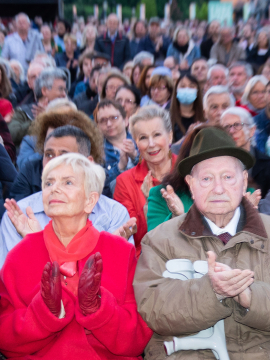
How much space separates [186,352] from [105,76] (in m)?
4.69

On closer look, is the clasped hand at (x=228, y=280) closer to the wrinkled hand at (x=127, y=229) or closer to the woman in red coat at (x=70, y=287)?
the woman in red coat at (x=70, y=287)

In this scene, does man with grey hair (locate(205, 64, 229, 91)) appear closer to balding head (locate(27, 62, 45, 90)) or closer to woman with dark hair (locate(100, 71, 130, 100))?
woman with dark hair (locate(100, 71, 130, 100))

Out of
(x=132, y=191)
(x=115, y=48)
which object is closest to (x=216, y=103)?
(x=132, y=191)

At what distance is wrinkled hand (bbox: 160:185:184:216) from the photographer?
318 cm

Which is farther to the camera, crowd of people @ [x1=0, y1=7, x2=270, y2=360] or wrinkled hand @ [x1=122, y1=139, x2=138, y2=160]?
wrinkled hand @ [x1=122, y1=139, x2=138, y2=160]

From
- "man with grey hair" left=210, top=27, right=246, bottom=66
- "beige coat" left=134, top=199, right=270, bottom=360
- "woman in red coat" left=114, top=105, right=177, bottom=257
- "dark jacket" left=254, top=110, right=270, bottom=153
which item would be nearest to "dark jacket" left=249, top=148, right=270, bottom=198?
"woman in red coat" left=114, top=105, right=177, bottom=257

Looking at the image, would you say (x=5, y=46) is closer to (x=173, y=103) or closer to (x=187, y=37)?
(x=187, y=37)

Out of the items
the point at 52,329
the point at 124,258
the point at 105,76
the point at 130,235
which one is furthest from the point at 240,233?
the point at 105,76

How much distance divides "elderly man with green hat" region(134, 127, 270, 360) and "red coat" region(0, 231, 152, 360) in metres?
0.10

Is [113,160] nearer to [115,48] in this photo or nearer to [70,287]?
[70,287]

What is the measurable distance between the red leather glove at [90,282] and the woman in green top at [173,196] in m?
1.12

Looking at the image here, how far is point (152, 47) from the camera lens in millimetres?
9633

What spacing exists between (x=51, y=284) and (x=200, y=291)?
68cm

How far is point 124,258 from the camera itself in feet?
8.35
